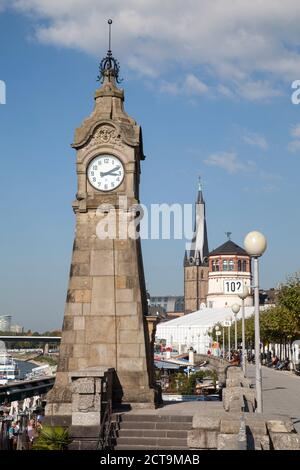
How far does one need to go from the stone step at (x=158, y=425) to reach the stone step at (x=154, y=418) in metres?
0.10

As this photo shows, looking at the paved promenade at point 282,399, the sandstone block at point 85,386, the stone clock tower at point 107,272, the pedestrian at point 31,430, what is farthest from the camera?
the paved promenade at point 282,399

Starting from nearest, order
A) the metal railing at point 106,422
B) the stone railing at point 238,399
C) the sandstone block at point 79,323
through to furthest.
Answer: the metal railing at point 106,422 → the stone railing at point 238,399 → the sandstone block at point 79,323

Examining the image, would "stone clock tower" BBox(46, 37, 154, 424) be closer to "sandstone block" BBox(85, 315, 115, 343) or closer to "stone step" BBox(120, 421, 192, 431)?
"sandstone block" BBox(85, 315, 115, 343)

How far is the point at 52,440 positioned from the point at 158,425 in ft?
9.77

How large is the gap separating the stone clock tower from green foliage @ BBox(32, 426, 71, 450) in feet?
9.85

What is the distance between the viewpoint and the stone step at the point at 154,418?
1759 centimetres

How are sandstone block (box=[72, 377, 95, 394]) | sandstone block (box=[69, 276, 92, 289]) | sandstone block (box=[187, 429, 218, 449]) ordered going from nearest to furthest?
sandstone block (box=[187, 429, 218, 449]) → sandstone block (box=[72, 377, 95, 394]) → sandstone block (box=[69, 276, 92, 289])

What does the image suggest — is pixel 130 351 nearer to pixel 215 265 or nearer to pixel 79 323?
pixel 79 323

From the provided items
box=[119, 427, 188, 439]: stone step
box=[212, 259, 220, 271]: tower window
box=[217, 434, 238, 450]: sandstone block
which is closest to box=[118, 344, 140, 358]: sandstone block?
box=[119, 427, 188, 439]: stone step

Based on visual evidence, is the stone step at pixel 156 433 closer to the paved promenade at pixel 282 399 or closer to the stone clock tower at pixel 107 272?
the stone clock tower at pixel 107 272

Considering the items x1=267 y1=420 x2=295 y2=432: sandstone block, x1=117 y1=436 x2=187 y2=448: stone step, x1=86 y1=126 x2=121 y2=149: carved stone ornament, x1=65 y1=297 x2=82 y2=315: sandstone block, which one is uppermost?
x1=86 y1=126 x2=121 y2=149: carved stone ornament

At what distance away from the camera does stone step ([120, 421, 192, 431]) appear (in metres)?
17.3

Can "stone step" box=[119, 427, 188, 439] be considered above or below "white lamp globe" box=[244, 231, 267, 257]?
below

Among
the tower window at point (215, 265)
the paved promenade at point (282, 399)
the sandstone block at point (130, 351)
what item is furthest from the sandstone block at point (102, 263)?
the tower window at point (215, 265)
